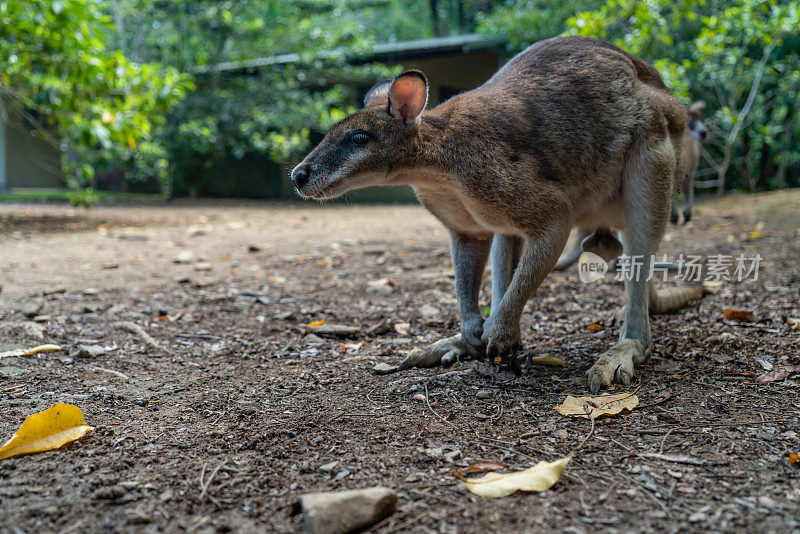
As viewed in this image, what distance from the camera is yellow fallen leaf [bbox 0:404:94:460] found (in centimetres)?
199

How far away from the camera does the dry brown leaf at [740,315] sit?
3580mm

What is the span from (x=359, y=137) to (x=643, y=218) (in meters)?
1.43

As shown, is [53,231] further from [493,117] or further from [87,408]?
[493,117]

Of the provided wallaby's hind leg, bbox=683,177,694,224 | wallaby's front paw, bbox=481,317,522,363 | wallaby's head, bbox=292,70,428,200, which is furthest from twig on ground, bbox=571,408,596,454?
wallaby's hind leg, bbox=683,177,694,224

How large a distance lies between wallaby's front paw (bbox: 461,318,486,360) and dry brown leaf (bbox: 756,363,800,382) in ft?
3.77

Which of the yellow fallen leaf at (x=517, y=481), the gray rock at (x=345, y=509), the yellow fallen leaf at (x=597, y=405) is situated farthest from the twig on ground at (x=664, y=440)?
the gray rock at (x=345, y=509)

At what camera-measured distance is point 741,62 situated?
30.9 ft

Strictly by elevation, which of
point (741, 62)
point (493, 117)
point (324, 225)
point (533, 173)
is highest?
point (741, 62)

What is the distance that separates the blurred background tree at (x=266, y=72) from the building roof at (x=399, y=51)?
0.10 metres

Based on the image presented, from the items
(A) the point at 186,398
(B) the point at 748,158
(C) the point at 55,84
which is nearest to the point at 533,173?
(A) the point at 186,398

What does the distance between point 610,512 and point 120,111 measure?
268 inches

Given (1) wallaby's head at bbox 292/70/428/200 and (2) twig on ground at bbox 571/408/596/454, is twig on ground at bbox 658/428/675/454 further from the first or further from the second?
(1) wallaby's head at bbox 292/70/428/200

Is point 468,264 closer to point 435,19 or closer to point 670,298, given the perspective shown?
point 670,298

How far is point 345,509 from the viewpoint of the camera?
160 centimetres
